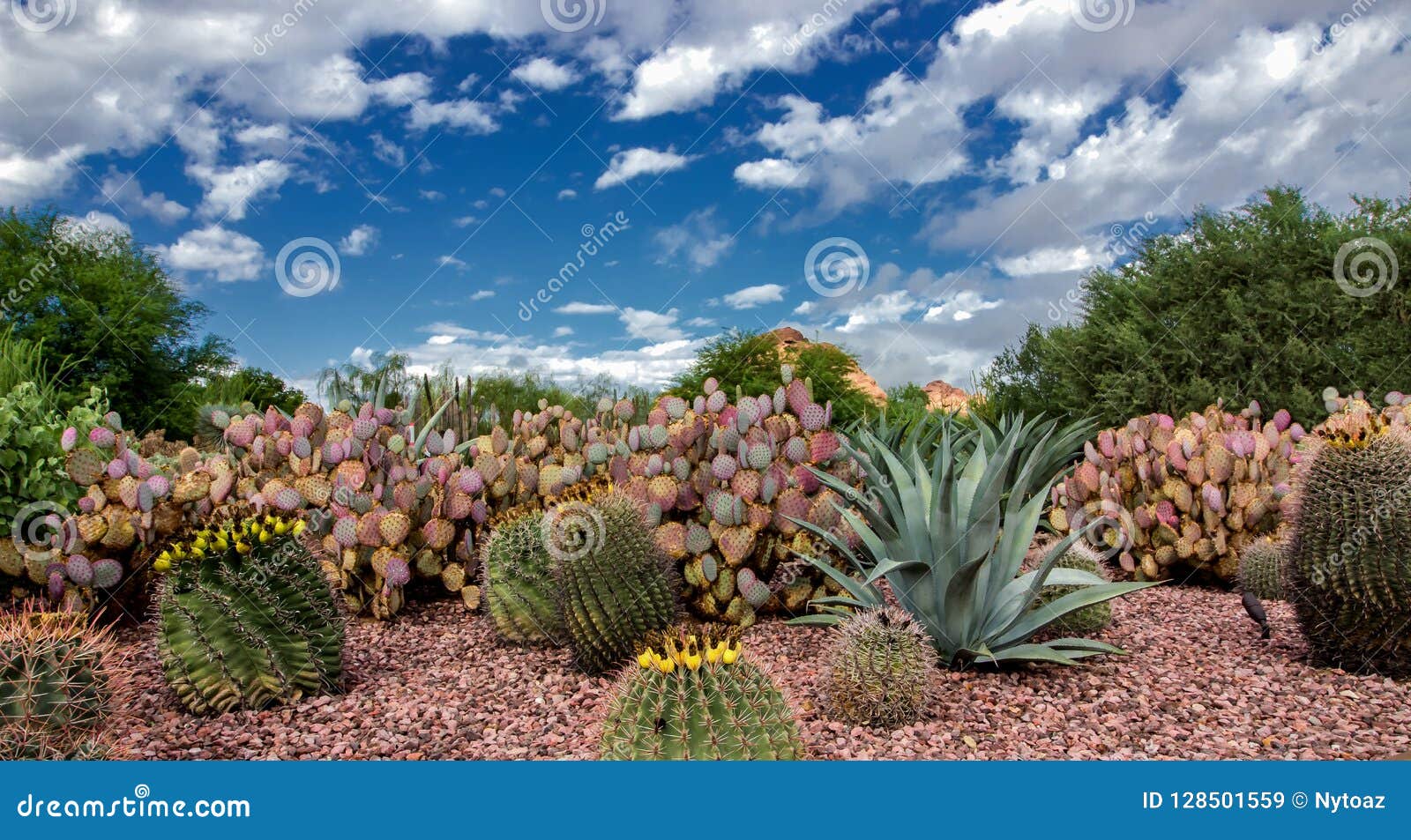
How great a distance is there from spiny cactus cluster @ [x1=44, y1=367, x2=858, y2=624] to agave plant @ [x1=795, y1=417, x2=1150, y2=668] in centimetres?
68

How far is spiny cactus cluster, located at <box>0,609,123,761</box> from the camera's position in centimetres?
310

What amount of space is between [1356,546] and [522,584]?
3895 mm

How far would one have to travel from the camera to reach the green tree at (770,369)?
54.3 ft

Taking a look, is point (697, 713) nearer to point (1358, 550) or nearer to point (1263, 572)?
point (1358, 550)

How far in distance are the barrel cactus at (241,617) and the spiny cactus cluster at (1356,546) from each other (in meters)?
4.54

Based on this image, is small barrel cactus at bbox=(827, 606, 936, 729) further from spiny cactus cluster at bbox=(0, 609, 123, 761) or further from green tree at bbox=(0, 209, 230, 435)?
green tree at bbox=(0, 209, 230, 435)

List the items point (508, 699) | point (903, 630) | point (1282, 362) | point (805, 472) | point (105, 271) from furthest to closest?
point (105, 271)
point (1282, 362)
point (805, 472)
point (508, 699)
point (903, 630)

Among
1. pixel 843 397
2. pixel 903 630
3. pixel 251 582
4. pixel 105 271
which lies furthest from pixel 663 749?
pixel 105 271

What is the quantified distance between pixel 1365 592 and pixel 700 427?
10.9 feet

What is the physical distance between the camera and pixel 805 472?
17.5 ft

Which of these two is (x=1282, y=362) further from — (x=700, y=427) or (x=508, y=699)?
(x=508, y=699)

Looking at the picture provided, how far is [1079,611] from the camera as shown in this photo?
183 inches

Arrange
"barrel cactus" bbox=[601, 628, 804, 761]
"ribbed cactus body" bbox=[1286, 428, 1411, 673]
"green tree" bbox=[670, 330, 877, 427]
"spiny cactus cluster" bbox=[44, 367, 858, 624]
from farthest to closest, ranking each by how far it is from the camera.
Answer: "green tree" bbox=[670, 330, 877, 427], "spiny cactus cluster" bbox=[44, 367, 858, 624], "ribbed cactus body" bbox=[1286, 428, 1411, 673], "barrel cactus" bbox=[601, 628, 804, 761]

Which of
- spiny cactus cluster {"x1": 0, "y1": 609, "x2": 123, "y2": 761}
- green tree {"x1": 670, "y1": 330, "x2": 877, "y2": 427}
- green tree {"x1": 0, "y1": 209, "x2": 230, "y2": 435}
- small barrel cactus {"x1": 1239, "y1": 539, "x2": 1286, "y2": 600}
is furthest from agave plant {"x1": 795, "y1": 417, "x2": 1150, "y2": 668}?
green tree {"x1": 0, "y1": 209, "x2": 230, "y2": 435}
